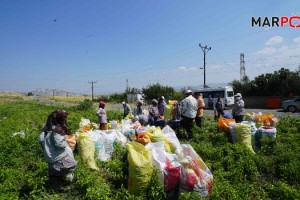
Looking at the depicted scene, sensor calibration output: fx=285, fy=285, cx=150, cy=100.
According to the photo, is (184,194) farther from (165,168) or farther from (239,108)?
(239,108)

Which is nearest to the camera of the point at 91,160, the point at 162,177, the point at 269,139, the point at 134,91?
the point at 162,177

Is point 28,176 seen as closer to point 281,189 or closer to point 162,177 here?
point 162,177

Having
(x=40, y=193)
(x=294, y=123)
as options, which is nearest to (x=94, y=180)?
(x=40, y=193)

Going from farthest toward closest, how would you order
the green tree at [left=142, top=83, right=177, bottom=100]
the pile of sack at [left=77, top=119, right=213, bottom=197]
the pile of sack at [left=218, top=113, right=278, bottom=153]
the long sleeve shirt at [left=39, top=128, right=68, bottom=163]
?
Result: the green tree at [left=142, top=83, right=177, bottom=100] < the pile of sack at [left=218, top=113, right=278, bottom=153] < the long sleeve shirt at [left=39, top=128, right=68, bottom=163] < the pile of sack at [left=77, top=119, right=213, bottom=197]

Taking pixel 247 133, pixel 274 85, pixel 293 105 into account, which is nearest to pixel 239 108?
pixel 247 133

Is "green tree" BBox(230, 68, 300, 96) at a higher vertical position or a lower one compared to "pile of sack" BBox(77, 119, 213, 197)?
higher

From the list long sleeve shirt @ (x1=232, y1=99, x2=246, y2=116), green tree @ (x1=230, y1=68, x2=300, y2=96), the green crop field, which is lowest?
the green crop field

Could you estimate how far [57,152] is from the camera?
4.73 meters

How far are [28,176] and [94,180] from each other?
1324mm

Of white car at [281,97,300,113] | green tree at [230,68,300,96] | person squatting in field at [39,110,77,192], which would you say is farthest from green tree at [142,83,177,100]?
person squatting in field at [39,110,77,192]

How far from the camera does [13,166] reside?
6012 mm

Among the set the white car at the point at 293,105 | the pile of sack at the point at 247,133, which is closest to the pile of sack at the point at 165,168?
the pile of sack at the point at 247,133

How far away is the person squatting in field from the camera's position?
15.4 feet

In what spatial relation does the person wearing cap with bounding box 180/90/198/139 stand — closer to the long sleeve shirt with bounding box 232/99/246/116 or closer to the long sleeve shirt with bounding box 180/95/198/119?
the long sleeve shirt with bounding box 180/95/198/119
